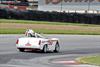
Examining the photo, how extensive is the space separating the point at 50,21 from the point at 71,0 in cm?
2870

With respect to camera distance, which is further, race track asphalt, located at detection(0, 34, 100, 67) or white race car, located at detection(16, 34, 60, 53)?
white race car, located at detection(16, 34, 60, 53)

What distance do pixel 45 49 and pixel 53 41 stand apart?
807mm

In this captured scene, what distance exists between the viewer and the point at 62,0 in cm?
8294

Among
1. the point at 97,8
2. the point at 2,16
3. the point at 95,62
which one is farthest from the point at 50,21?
the point at 95,62

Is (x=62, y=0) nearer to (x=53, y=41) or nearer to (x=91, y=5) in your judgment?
(x=91, y=5)

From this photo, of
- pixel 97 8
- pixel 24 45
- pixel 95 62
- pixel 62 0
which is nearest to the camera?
pixel 95 62

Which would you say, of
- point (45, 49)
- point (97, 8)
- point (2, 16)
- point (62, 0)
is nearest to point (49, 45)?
point (45, 49)

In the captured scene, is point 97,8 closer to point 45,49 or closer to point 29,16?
point 29,16

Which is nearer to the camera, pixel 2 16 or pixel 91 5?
pixel 2 16

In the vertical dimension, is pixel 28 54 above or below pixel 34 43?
below

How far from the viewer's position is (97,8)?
7719 cm

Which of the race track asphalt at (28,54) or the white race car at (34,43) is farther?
the white race car at (34,43)

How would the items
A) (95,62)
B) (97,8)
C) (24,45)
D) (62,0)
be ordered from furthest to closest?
(62,0), (97,8), (24,45), (95,62)

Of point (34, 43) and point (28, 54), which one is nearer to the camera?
Answer: point (28, 54)
